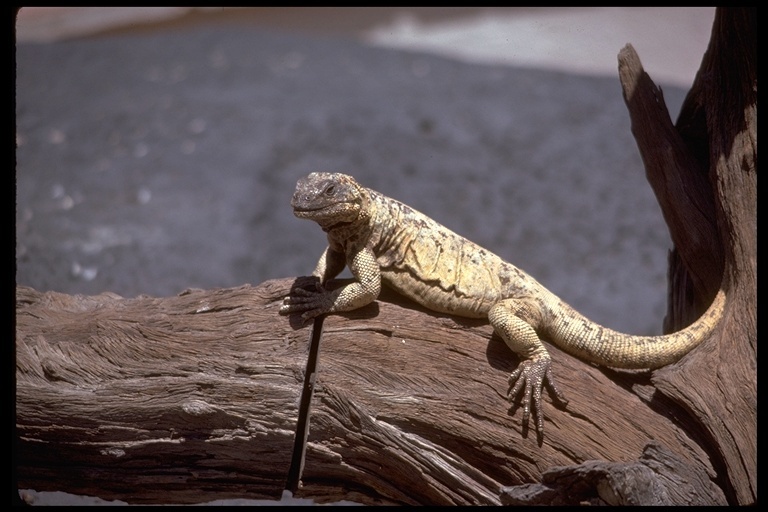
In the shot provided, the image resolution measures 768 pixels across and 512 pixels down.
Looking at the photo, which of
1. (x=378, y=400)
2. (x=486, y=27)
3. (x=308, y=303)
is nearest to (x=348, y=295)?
(x=308, y=303)

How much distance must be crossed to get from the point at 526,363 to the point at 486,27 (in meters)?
5.38

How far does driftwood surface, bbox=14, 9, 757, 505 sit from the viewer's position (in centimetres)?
353

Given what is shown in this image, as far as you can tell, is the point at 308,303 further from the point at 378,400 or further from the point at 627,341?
the point at 627,341

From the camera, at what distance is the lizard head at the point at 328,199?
3736 mm

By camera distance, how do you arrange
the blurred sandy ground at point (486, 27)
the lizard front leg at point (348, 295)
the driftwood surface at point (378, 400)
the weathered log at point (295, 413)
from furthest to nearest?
the blurred sandy ground at point (486, 27), the lizard front leg at point (348, 295), the weathered log at point (295, 413), the driftwood surface at point (378, 400)

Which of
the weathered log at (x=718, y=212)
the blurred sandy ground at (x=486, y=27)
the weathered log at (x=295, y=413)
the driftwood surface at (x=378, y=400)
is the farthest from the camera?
the blurred sandy ground at (x=486, y=27)

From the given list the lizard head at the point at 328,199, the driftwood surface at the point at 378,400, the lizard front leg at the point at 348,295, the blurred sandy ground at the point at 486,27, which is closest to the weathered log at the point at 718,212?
the driftwood surface at the point at 378,400

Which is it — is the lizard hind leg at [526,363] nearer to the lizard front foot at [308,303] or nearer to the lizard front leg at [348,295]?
the lizard front leg at [348,295]

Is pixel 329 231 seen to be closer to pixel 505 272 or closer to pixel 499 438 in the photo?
pixel 505 272

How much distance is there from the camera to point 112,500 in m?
3.93

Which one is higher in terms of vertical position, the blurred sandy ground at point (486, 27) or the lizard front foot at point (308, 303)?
the blurred sandy ground at point (486, 27)

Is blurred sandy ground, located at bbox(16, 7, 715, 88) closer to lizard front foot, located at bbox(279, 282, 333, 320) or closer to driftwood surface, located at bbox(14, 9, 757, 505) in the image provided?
driftwood surface, located at bbox(14, 9, 757, 505)

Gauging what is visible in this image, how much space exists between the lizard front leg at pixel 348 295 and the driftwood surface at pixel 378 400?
11 centimetres

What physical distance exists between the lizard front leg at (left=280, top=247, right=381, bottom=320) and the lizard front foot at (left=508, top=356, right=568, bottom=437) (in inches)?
36.1
